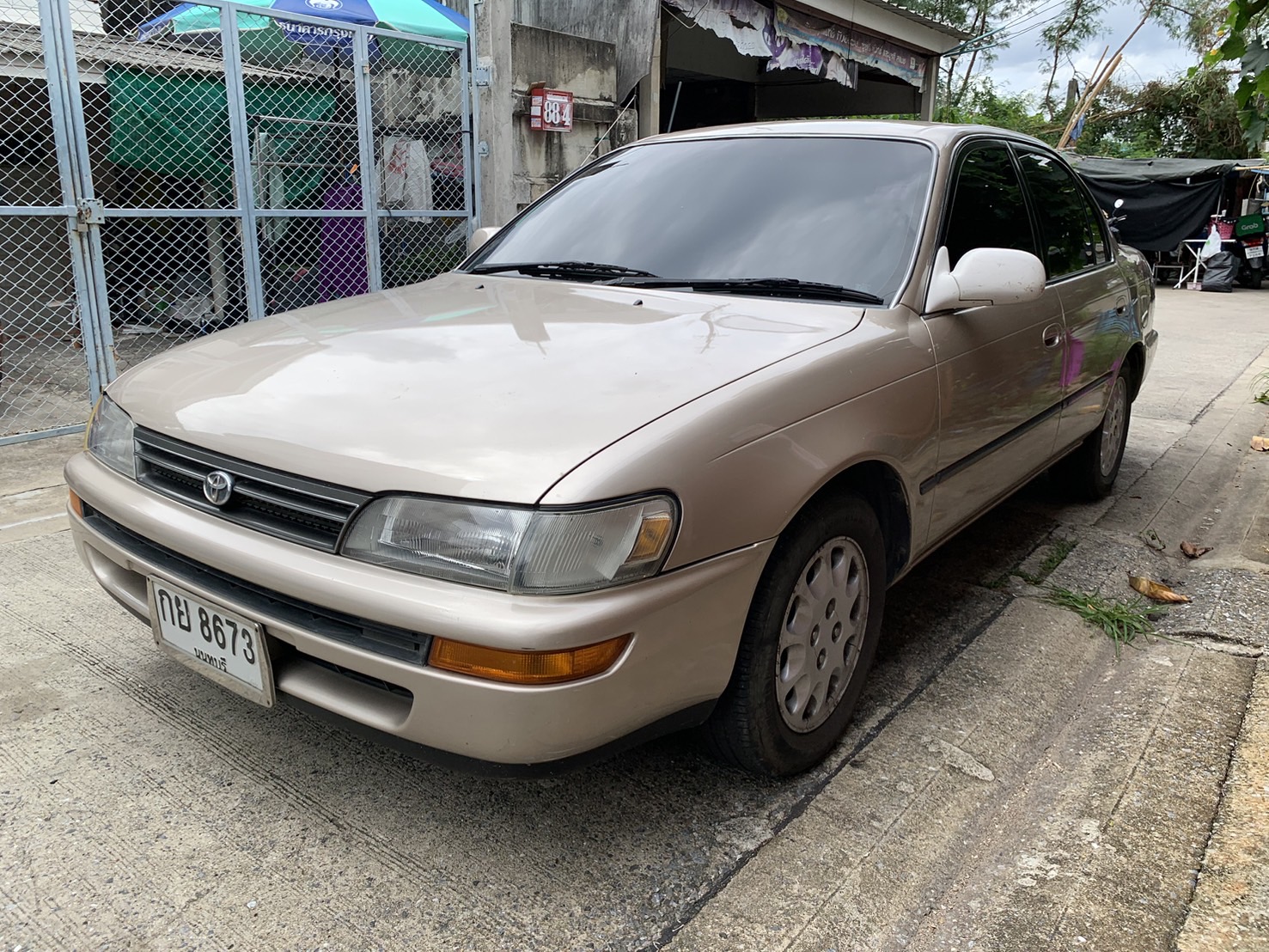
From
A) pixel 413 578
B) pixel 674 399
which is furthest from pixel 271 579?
pixel 674 399

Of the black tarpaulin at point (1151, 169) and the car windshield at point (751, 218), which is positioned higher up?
the black tarpaulin at point (1151, 169)

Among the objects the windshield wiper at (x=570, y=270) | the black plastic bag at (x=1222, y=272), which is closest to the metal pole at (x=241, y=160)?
the windshield wiper at (x=570, y=270)

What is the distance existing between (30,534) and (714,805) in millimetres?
3154

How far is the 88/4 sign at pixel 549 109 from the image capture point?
23.7 feet

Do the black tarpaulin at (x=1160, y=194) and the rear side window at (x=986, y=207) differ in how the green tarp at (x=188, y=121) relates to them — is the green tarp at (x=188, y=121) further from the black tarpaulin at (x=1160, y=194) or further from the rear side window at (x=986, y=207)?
the black tarpaulin at (x=1160, y=194)

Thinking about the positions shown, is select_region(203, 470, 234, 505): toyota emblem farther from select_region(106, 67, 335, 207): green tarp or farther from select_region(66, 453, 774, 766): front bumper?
select_region(106, 67, 335, 207): green tarp

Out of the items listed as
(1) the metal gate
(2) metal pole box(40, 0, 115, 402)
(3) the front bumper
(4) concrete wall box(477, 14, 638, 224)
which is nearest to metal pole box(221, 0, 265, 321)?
(1) the metal gate

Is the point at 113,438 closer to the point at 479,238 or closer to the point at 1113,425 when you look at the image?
the point at 479,238

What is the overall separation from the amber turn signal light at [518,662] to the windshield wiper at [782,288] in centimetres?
128

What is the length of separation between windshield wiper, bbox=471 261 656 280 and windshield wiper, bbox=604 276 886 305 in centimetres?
17

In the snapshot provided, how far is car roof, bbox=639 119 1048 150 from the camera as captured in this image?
3061 mm

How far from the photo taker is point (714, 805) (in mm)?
2279

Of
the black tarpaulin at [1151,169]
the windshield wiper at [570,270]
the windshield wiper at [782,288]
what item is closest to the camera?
the windshield wiper at [782,288]

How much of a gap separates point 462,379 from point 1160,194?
64.1 ft
